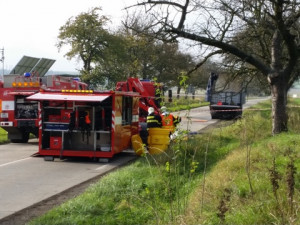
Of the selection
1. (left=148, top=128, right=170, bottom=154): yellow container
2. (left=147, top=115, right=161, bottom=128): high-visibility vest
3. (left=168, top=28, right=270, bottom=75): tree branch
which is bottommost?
(left=148, top=128, right=170, bottom=154): yellow container

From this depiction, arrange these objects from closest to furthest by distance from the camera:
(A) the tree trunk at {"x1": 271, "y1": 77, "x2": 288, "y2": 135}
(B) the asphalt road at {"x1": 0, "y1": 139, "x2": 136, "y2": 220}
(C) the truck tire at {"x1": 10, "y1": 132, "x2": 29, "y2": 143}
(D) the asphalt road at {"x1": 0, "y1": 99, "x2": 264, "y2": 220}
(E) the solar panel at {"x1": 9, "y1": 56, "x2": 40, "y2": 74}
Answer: (D) the asphalt road at {"x1": 0, "y1": 99, "x2": 264, "y2": 220}
(B) the asphalt road at {"x1": 0, "y1": 139, "x2": 136, "y2": 220}
(A) the tree trunk at {"x1": 271, "y1": 77, "x2": 288, "y2": 135}
(C) the truck tire at {"x1": 10, "y1": 132, "x2": 29, "y2": 143}
(E) the solar panel at {"x1": 9, "y1": 56, "x2": 40, "y2": 74}

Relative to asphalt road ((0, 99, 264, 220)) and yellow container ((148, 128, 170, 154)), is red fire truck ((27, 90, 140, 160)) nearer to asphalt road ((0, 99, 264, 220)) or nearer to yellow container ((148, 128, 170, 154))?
asphalt road ((0, 99, 264, 220))

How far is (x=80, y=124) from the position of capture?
14.8m

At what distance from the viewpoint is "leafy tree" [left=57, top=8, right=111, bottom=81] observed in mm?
39312

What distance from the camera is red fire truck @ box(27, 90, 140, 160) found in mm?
14680

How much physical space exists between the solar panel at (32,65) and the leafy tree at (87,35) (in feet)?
28.2

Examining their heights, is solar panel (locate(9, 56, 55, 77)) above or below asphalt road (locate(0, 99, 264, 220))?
above

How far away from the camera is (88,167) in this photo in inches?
Result: 534

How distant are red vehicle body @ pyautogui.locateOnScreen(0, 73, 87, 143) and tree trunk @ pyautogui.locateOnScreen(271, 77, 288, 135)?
892 cm

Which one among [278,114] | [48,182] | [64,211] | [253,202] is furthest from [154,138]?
[253,202]

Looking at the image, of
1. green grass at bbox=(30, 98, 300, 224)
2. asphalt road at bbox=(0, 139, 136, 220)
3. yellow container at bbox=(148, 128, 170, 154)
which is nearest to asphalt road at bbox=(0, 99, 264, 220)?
asphalt road at bbox=(0, 139, 136, 220)

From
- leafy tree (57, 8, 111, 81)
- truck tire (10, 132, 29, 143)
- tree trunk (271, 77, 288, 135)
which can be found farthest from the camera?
leafy tree (57, 8, 111, 81)

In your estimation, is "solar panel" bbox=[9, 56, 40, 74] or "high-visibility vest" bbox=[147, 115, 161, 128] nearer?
→ "high-visibility vest" bbox=[147, 115, 161, 128]

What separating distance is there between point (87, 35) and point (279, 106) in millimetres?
26984
